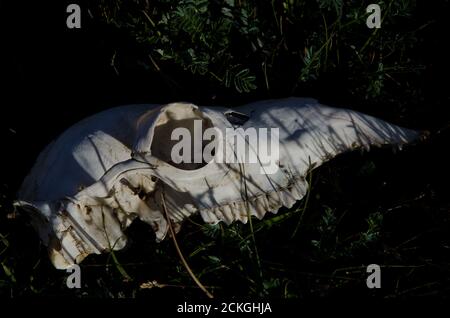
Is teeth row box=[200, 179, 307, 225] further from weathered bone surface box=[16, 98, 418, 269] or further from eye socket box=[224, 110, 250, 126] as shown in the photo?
eye socket box=[224, 110, 250, 126]

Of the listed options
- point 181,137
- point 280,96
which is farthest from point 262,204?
point 280,96

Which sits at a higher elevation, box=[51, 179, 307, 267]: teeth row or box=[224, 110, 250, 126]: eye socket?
box=[224, 110, 250, 126]: eye socket

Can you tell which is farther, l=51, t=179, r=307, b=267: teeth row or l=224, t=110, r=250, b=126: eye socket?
l=224, t=110, r=250, b=126: eye socket

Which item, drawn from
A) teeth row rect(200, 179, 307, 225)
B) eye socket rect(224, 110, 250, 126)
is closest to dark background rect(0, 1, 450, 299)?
teeth row rect(200, 179, 307, 225)

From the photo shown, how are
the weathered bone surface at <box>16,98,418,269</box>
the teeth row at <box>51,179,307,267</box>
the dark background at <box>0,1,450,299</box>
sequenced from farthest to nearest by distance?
the dark background at <box>0,1,450,299</box> < the teeth row at <box>51,179,307,267</box> < the weathered bone surface at <box>16,98,418,269</box>

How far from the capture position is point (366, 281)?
10.5ft

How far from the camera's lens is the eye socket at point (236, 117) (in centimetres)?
305

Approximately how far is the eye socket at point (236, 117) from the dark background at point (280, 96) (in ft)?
1.21

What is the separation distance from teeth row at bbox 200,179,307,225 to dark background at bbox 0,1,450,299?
0.26 m

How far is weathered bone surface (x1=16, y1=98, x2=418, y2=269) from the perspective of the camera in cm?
276

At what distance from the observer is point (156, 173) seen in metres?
2.70

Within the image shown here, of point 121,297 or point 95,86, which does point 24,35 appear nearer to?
point 95,86
